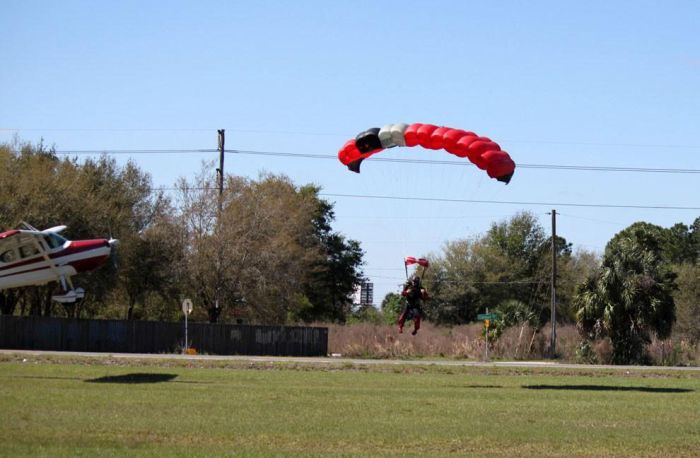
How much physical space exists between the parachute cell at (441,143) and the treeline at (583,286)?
2058cm

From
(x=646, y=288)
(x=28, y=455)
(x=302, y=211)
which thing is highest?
(x=302, y=211)

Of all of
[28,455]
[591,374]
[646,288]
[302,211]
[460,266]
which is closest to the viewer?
[28,455]

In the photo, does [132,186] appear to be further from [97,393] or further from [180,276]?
[97,393]

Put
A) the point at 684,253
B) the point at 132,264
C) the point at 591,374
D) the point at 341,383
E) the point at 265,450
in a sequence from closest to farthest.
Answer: the point at 265,450 → the point at 341,383 → the point at 591,374 → the point at 132,264 → the point at 684,253

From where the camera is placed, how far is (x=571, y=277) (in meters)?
90.4

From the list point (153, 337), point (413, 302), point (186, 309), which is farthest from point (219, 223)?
point (413, 302)

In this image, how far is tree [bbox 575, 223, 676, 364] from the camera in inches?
1833

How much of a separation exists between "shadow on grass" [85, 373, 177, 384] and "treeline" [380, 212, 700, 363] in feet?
78.8

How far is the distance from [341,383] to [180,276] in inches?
1241

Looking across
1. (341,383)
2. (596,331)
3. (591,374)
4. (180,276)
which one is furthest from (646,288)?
(180,276)

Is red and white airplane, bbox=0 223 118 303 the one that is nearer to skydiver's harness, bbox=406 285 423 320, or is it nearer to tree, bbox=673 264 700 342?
skydiver's harness, bbox=406 285 423 320

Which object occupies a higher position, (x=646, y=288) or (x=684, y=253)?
(x=684, y=253)

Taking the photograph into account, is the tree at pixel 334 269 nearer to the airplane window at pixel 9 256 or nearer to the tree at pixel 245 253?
the tree at pixel 245 253

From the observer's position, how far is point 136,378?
30.2 meters
